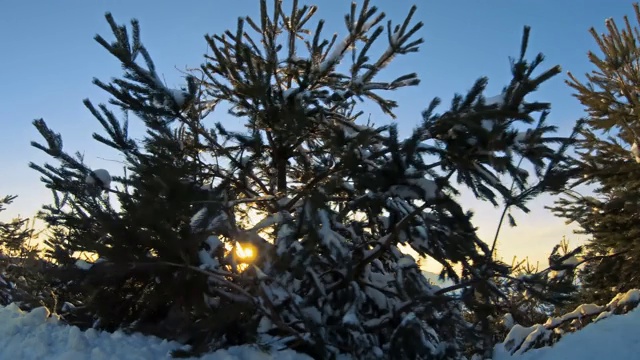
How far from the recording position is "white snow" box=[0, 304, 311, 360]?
12.5 feet

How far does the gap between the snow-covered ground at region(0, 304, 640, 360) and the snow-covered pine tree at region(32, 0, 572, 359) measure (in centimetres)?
19

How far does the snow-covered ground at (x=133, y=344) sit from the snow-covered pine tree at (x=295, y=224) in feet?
0.61

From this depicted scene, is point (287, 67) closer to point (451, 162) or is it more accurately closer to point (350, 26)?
point (350, 26)

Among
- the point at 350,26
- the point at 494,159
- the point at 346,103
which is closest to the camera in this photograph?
the point at 494,159

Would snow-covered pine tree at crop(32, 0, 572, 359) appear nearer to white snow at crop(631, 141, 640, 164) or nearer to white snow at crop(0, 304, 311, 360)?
white snow at crop(0, 304, 311, 360)

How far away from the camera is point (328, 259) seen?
433 cm

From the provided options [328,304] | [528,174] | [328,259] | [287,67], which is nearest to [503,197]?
[528,174]

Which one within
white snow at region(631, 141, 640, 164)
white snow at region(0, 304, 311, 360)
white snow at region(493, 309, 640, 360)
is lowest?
white snow at region(493, 309, 640, 360)

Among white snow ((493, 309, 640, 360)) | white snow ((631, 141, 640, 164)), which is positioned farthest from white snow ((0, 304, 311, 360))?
white snow ((631, 141, 640, 164))

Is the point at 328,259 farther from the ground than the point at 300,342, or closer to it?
farther from the ground

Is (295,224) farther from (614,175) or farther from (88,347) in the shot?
(614,175)

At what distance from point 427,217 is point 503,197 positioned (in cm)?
61

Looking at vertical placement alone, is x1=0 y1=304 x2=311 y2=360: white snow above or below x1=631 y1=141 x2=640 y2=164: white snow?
below

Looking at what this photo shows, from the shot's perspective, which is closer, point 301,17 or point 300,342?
point 300,342
